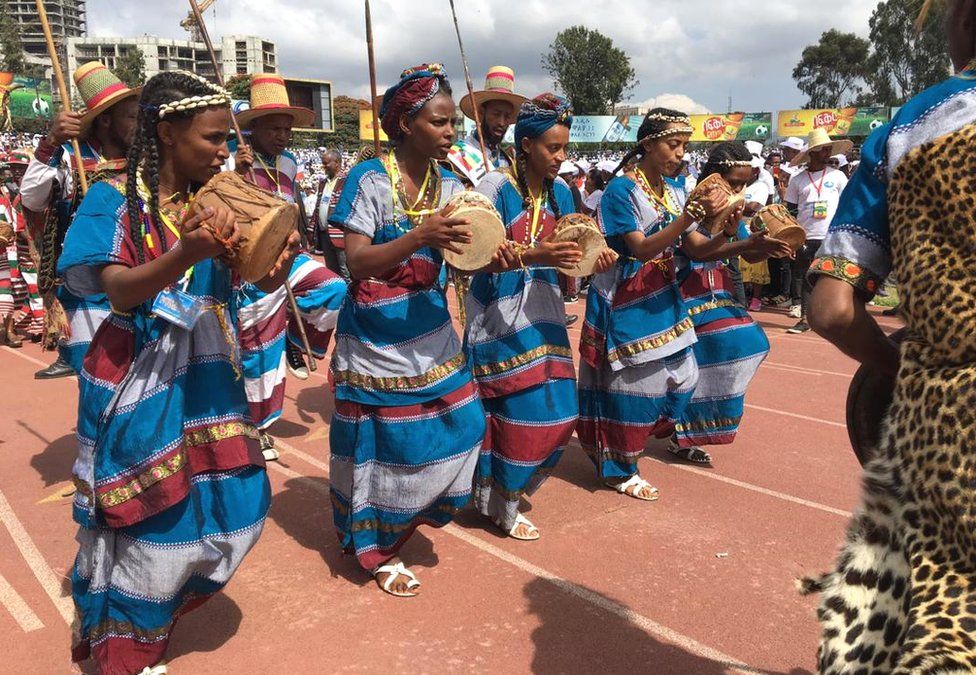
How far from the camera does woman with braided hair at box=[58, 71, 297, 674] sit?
2.62m

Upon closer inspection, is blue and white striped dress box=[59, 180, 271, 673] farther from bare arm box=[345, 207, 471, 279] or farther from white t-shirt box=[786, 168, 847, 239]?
white t-shirt box=[786, 168, 847, 239]

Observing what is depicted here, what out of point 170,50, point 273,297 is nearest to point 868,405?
point 273,297

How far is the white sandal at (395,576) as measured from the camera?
11.9 ft

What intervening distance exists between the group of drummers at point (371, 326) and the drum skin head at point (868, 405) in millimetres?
1683

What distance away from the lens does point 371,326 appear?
139 inches

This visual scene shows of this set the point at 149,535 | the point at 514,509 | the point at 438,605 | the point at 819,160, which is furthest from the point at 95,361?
the point at 819,160

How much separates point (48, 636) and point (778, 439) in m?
4.90

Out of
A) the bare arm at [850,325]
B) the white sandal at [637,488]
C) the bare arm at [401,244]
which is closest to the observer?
the bare arm at [850,325]

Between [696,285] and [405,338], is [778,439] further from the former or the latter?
[405,338]

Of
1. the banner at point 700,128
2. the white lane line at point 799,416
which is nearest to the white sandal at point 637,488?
the white lane line at point 799,416

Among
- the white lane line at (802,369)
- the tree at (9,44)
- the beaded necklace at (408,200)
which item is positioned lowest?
the white lane line at (802,369)

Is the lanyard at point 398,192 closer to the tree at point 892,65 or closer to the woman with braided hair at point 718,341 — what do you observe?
the woman with braided hair at point 718,341

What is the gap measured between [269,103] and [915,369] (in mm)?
5757

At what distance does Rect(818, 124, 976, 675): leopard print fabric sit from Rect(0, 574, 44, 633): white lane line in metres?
3.14
